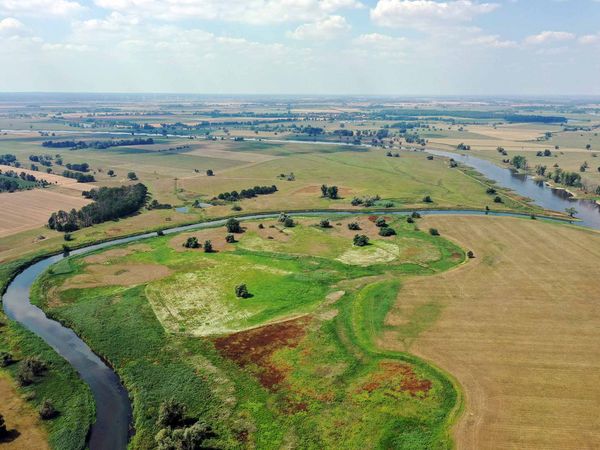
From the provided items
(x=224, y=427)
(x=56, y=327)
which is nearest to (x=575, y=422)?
(x=224, y=427)

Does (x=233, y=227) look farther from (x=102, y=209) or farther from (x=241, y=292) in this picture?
(x=102, y=209)

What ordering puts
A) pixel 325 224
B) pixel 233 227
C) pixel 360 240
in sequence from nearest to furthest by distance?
pixel 360 240, pixel 233 227, pixel 325 224

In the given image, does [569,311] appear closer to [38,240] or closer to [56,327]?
[56,327]

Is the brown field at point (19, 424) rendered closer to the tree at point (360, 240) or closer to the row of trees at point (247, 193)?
the tree at point (360, 240)

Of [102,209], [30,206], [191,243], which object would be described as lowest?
[191,243]

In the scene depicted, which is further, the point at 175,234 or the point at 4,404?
the point at 175,234

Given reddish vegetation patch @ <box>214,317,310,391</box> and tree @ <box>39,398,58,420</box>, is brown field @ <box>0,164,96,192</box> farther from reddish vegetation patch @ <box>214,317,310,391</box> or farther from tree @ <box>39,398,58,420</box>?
tree @ <box>39,398,58,420</box>

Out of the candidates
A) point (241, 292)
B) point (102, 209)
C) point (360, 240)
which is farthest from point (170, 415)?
point (102, 209)
